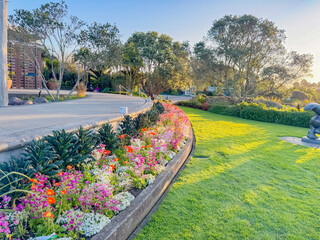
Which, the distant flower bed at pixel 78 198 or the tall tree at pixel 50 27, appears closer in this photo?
the distant flower bed at pixel 78 198

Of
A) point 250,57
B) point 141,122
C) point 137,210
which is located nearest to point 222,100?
point 250,57

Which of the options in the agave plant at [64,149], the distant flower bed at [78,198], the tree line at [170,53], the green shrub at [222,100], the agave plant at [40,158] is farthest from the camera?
the green shrub at [222,100]

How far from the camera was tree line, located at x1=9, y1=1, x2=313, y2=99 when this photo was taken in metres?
9.91

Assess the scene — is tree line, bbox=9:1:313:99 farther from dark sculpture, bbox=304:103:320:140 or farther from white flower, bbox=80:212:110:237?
white flower, bbox=80:212:110:237

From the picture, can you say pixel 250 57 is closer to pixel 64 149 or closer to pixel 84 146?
pixel 84 146

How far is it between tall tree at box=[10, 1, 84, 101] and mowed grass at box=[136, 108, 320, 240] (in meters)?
9.03

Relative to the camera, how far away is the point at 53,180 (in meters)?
2.19

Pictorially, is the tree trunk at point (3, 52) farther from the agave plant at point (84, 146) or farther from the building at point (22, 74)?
the building at point (22, 74)

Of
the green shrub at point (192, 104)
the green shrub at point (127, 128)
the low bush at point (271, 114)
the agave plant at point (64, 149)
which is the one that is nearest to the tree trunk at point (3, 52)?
the green shrub at point (127, 128)

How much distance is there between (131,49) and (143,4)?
26.2 ft

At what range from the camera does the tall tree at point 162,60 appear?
19578 millimetres

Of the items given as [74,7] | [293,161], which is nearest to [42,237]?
[293,161]

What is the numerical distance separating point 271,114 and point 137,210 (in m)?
13.7

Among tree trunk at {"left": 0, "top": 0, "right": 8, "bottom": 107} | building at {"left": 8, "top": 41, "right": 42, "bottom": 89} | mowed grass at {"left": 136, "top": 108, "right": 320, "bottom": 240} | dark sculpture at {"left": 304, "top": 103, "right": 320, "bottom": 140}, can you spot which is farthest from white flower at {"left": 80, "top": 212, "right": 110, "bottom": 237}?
building at {"left": 8, "top": 41, "right": 42, "bottom": 89}
